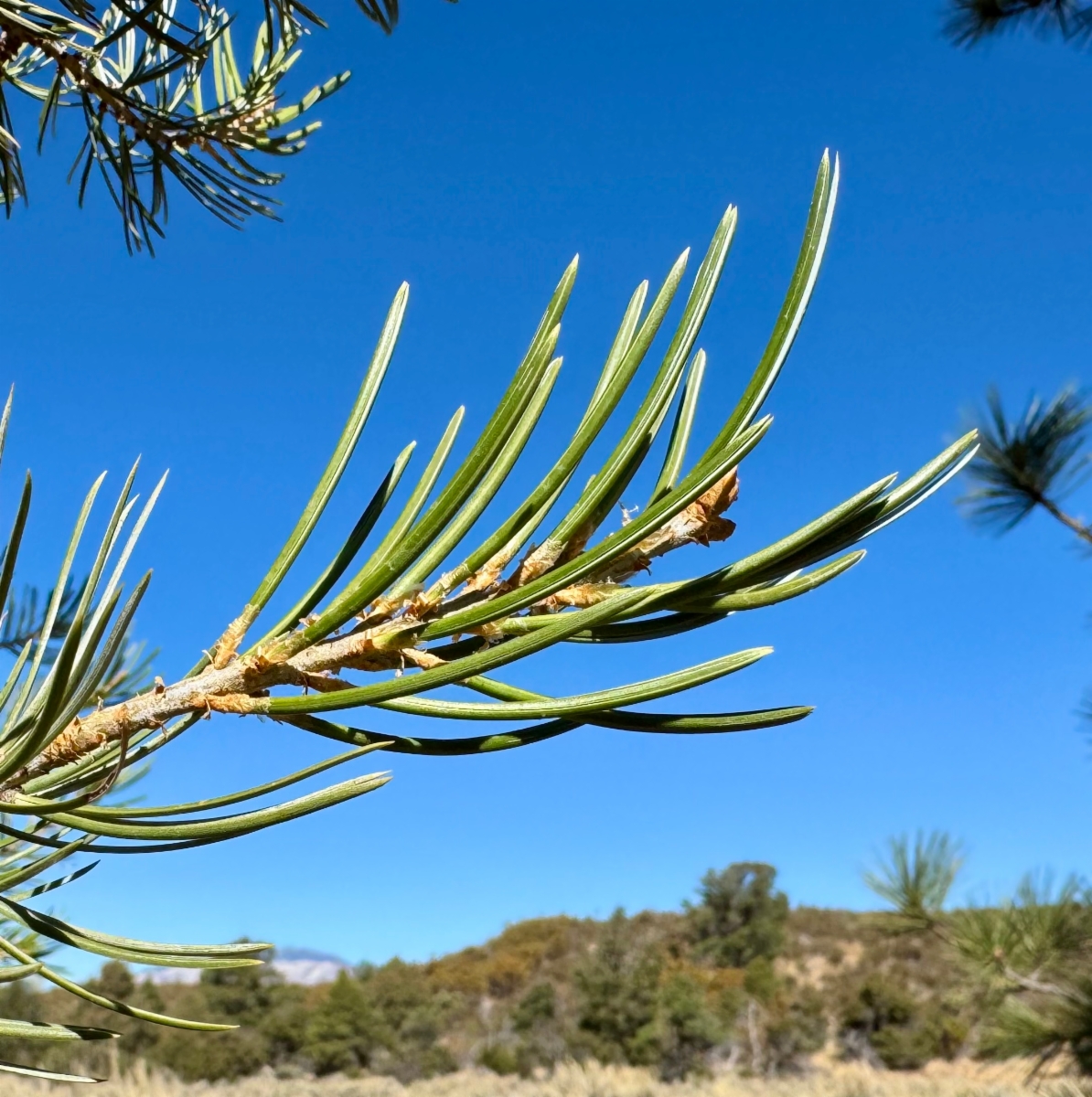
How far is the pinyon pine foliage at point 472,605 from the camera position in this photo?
0.86 ft

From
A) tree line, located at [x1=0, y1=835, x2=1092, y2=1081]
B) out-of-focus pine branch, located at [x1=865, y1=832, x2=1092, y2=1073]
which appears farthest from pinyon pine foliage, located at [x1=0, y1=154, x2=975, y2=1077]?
tree line, located at [x1=0, y1=835, x2=1092, y2=1081]

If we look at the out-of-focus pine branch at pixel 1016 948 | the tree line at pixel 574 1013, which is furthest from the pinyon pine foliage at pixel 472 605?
the tree line at pixel 574 1013

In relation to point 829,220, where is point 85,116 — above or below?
above

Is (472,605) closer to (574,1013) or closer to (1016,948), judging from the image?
(1016,948)

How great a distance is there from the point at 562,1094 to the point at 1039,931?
2746 mm

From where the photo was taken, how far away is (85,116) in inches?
32.6

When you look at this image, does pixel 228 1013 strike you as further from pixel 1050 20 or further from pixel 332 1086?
pixel 1050 20

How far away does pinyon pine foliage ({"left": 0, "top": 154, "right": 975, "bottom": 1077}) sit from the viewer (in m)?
0.26

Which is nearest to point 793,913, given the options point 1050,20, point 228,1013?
point 228,1013

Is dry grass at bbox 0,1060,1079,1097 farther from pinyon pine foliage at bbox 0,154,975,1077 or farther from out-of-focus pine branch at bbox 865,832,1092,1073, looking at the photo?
pinyon pine foliage at bbox 0,154,975,1077

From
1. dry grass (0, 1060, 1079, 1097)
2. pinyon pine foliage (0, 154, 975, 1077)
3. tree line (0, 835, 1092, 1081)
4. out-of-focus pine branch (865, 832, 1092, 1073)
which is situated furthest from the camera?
tree line (0, 835, 1092, 1081)

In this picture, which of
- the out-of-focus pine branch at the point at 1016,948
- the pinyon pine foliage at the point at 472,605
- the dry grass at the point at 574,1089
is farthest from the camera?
the dry grass at the point at 574,1089

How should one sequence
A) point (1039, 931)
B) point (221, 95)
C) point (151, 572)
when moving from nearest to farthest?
1. point (151, 572)
2. point (221, 95)
3. point (1039, 931)

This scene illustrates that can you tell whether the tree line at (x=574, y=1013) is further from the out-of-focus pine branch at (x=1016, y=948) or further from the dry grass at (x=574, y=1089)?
the out-of-focus pine branch at (x=1016, y=948)
